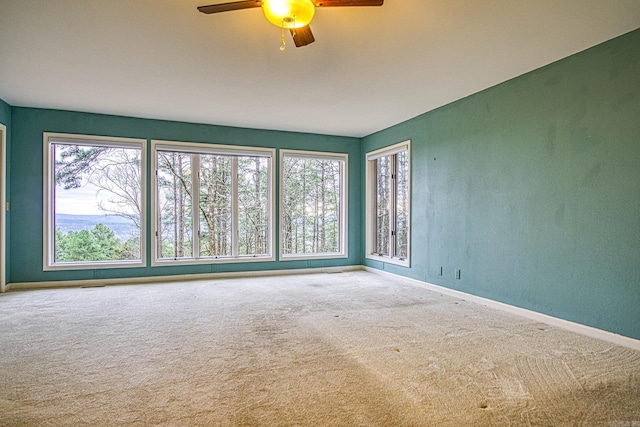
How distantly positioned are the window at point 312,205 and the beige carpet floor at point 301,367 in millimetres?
2512

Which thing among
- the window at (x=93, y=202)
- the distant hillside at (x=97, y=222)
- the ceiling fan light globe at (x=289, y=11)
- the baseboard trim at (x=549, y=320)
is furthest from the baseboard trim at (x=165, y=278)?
the ceiling fan light globe at (x=289, y=11)

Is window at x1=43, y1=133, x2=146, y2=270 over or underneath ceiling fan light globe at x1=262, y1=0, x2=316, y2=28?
underneath

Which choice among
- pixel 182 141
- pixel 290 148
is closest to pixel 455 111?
pixel 290 148

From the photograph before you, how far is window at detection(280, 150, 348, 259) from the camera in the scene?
6590 millimetres

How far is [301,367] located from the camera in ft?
8.21

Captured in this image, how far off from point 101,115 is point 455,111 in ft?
16.7

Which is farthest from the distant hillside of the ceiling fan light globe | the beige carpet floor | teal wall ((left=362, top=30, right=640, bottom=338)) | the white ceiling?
teal wall ((left=362, top=30, right=640, bottom=338))

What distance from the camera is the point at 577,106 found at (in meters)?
3.34

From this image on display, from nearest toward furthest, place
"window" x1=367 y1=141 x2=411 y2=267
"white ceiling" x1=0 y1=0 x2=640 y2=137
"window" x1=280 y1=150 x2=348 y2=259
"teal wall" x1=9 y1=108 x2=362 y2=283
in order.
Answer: "white ceiling" x1=0 y1=0 x2=640 y2=137, "teal wall" x1=9 y1=108 x2=362 y2=283, "window" x1=367 y1=141 x2=411 y2=267, "window" x1=280 y1=150 x2=348 y2=259

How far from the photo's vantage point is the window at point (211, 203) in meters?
5.83

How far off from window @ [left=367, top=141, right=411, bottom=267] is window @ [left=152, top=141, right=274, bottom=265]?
6.17 feet

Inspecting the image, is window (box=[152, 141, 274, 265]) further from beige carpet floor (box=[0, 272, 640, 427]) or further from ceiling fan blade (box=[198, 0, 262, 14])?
ceiling fan blade (box=[198, 0, 262, 14])

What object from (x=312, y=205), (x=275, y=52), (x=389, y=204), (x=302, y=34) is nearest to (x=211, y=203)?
(x=312, y=205)

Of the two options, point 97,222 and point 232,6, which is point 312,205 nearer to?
point 97,222
